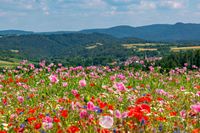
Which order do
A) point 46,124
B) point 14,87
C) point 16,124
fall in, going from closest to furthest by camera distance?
point 46,124 < point 16,124 < point 14,87

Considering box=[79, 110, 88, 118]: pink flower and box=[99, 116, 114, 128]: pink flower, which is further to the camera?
box=[79, 110, 88, 118]: pink flower

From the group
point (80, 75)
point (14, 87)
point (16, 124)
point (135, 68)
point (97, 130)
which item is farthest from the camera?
point (135, 68)

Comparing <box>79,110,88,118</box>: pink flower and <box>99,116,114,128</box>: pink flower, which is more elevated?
<box>99,116,114,128</box>: pink flower

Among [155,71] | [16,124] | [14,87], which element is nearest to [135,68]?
[155,71]

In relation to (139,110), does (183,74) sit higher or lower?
lower

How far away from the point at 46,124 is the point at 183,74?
1113 cm

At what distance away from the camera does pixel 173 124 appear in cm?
452

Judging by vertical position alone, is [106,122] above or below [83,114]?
above

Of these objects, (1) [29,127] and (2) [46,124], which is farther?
(1) [29,127]

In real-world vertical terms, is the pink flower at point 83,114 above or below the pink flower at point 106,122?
below

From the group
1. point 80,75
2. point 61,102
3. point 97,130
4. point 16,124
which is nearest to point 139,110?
point 97,130

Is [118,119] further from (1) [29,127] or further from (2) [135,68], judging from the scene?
(2) [135,68]

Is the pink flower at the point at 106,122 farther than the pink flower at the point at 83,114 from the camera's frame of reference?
No

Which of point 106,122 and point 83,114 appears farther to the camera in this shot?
point 83,114
